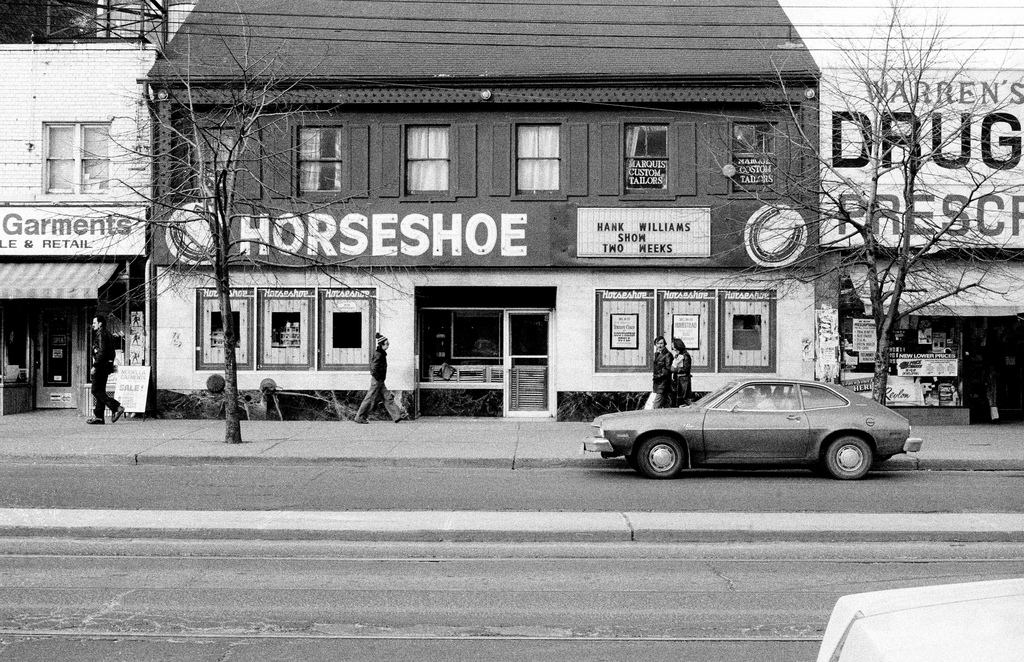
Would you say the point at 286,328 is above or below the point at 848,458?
above

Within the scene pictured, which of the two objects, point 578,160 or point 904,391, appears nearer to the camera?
point 904,391

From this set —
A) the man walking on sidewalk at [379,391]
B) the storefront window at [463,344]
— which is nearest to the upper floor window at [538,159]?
the storefront window at [463,344]

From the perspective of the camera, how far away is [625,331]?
67.3ft

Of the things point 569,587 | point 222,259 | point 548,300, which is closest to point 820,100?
point 548,300

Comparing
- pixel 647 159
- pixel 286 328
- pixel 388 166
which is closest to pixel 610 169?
pixel 647 159

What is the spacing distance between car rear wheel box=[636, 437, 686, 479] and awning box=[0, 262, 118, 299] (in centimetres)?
1250

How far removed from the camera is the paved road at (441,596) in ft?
19.6

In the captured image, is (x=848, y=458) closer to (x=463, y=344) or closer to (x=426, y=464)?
(x=426, y=464)

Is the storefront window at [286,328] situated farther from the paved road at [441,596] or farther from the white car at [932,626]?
the white car at [932,626]

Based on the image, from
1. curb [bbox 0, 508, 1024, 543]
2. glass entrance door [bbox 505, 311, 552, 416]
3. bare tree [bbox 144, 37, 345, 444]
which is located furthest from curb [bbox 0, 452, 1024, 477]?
glass entrance door [bbox 505, 311, 552, 416]

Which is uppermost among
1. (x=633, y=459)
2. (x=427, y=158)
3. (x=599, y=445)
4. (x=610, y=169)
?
(x=427, y=158)

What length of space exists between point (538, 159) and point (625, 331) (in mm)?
Result: 4130

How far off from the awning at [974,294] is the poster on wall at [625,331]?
457cm

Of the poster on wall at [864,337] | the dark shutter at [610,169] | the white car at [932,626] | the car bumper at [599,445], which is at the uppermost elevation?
the dark shutter at [610,169]
